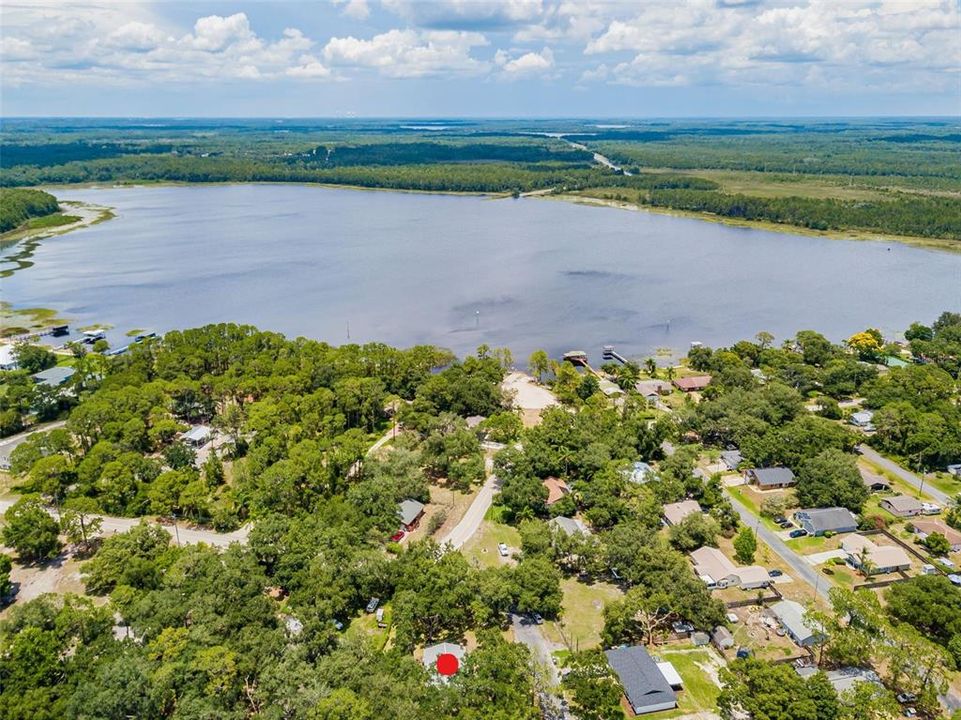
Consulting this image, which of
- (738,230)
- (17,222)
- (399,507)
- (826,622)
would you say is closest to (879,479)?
(826,622)

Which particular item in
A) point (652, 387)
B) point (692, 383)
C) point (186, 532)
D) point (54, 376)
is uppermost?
point (54, 376)

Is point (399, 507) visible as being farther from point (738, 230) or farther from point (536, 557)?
point (738, 230)

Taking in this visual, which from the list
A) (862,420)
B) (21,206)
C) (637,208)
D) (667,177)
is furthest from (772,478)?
(667,177)

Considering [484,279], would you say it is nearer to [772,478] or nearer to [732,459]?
[732,459]

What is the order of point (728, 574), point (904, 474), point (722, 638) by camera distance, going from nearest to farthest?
point (722, 638), point (728, 574), point (904, 474)

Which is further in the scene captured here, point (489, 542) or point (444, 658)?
point (489, 542)

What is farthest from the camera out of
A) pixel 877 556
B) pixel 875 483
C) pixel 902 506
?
pixel 875 483
